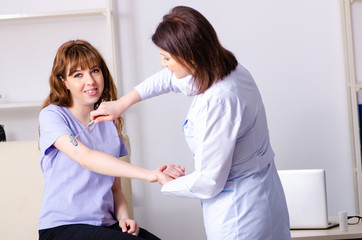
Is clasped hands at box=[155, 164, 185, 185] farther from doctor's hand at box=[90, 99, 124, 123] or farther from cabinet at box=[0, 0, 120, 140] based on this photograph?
cabinet at box=[0, 0, 120, 140]

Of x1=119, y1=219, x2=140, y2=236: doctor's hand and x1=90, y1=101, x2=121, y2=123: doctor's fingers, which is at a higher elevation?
x1=90, y1=101, x2=121, y2=123: doctor's fingers

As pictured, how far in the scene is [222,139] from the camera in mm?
1429

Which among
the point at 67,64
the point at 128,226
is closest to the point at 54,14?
the point at 67,64

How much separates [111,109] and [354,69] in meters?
1.60

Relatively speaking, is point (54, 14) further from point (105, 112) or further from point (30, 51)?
point (105, 112)

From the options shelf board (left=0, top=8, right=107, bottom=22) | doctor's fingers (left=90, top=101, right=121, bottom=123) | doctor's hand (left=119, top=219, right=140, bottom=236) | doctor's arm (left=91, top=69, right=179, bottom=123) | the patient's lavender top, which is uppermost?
shelf board (left=0, top=8, right=107, bottom=22)

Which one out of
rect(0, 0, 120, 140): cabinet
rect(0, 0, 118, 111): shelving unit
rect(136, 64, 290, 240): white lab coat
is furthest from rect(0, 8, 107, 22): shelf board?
rect(136, 64, 290, 240): white lab coat

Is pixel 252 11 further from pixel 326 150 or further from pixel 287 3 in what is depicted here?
pixel 326 150

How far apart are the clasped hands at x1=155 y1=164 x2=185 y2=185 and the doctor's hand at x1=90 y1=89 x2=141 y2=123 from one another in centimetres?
26

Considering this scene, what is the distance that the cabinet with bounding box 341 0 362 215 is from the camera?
2852 millimetres

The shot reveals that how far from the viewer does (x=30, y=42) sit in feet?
9.37

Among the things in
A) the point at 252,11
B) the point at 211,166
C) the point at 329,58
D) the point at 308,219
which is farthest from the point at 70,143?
the point at 329,58

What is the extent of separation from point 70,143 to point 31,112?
3.93 feet

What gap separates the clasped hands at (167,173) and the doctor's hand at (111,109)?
0.26m
